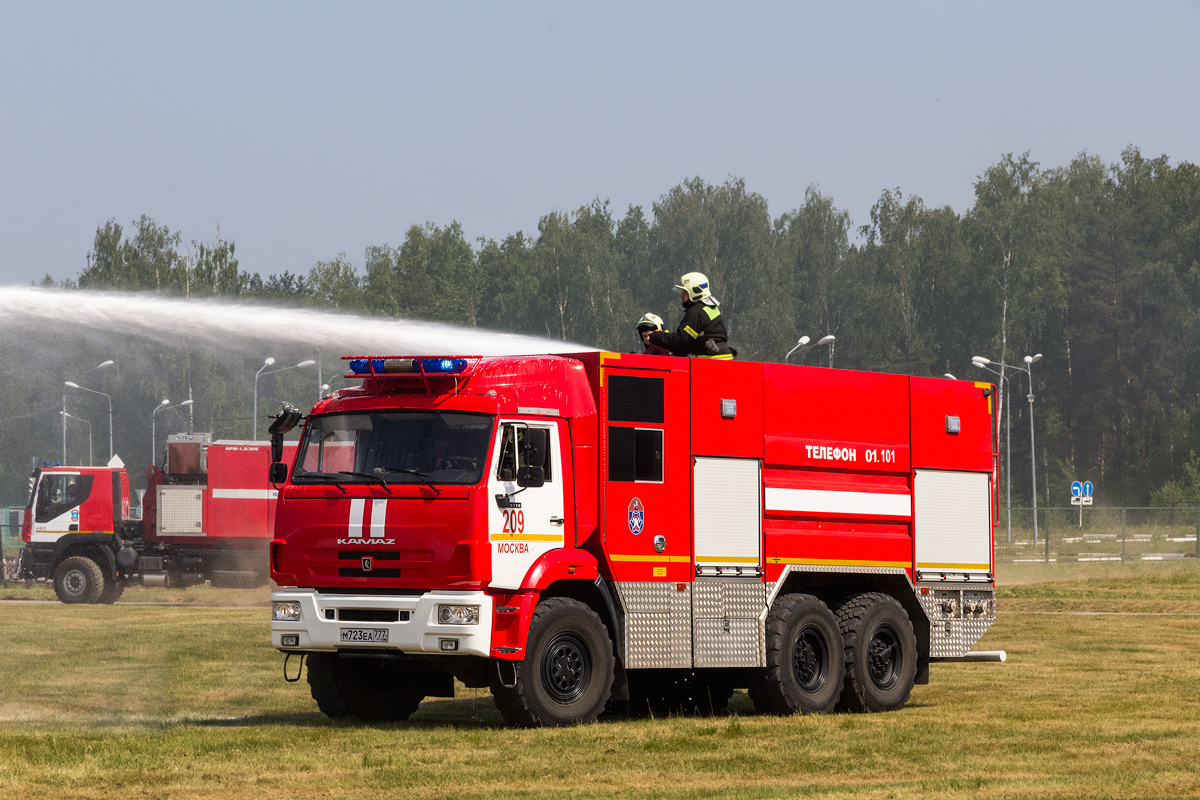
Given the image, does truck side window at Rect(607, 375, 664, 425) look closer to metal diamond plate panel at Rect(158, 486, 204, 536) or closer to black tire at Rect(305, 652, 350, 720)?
black tire at Rect(305, 652, 350, 720)

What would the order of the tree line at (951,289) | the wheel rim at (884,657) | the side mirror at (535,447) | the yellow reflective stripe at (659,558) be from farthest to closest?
the tree line at (951,289) → the wheel rim at (884,657) → the yellow reflective stripe at (659,558) → the side mirror at (535,447)

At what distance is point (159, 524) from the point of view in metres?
36.5

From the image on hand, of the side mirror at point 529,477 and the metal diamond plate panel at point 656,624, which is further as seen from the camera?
the metal diamond plate panel at point 656,624

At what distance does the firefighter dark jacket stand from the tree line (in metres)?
72.9

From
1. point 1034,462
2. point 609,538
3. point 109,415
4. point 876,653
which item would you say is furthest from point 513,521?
point 1034,462

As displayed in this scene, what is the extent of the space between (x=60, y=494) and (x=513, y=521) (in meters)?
27.4

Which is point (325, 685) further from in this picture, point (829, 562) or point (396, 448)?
point (829, 562)

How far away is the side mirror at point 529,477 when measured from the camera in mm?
13180

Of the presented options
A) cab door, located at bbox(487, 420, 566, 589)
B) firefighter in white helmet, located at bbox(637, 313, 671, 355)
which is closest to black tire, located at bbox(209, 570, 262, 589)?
firefighter in white helmet, located at bbox(637, 313, 671, 355)

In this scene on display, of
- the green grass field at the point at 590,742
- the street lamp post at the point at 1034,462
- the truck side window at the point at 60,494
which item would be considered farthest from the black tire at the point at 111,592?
the street lamp post at the point at 1034,462

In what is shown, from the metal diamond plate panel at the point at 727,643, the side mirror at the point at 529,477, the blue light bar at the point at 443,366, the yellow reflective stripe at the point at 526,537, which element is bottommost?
the metal diamond plate panel at the point at 727,643

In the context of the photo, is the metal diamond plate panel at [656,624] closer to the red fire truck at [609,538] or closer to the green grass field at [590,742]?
the red fire truck at [609,538]

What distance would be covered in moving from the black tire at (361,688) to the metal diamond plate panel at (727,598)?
283 centimetres

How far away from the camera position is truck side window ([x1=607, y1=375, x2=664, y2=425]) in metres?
14.0
